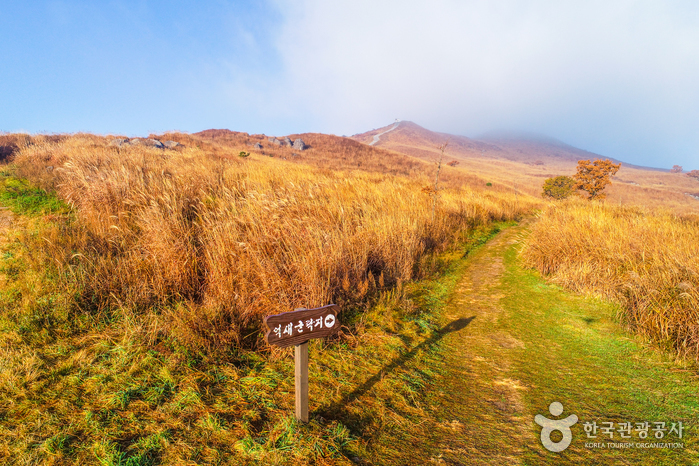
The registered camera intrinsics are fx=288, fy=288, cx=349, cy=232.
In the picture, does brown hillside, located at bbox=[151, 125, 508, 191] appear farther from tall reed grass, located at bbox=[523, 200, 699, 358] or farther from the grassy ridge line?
the grassy ridge line

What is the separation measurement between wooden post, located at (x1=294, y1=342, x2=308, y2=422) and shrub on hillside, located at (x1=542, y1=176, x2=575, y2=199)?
2905 centimetres

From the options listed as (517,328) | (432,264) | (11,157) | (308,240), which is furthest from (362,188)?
(11,157)

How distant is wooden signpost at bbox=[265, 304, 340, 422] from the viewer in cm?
202

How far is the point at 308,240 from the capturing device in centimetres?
450

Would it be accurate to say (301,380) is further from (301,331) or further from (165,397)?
(165,397)

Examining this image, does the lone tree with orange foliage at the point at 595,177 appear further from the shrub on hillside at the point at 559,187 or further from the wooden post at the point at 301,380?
the wooden post at the point at 301,380

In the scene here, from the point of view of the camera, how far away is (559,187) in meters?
26.0

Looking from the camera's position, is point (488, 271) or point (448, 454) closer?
point (448, 454)

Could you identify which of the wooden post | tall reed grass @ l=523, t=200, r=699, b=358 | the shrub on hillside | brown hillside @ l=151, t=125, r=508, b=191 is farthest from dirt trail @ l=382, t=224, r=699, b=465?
the shrub on hillside

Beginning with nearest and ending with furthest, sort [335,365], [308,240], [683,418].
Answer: [683,418]
[335,365]
[308,240]

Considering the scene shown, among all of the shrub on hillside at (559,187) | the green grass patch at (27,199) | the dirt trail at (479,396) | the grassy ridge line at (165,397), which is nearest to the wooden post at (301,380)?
the grassy ridge line at (165,397)

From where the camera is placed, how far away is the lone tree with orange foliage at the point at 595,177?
67.1 feet

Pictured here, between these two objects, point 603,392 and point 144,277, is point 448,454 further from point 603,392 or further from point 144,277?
point 144,277

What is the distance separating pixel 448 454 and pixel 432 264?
441cm
